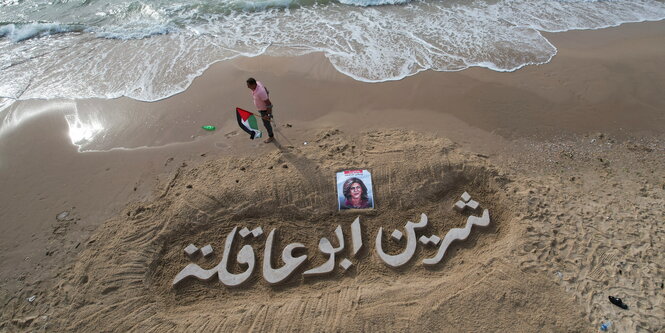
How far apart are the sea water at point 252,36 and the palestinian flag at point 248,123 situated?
362 centimetres

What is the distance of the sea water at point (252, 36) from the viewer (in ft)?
34.5

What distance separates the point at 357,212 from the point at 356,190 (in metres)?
0.45

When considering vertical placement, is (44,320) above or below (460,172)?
below

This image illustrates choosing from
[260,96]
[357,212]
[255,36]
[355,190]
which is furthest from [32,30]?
[357,212]

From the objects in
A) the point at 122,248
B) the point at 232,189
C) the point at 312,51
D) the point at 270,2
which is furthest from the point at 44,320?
the point at 270,2

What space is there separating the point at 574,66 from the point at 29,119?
51.5 feet

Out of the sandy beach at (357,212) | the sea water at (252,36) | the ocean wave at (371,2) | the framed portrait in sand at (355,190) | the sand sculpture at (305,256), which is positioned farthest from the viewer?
the ocean wave at (371,2)

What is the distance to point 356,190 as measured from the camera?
6855 mm

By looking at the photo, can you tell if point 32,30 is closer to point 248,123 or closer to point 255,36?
point 255,36

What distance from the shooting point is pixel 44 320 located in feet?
18.0

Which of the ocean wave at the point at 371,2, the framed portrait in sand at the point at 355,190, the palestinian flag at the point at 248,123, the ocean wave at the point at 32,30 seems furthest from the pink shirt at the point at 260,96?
the ocean wave at the point at 32,30

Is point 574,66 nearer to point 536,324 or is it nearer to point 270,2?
point 536,324

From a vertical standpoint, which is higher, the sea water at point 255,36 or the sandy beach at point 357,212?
the sea water at point 255,36

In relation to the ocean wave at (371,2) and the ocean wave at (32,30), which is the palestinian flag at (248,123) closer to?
the ocean wave at (371,2)
